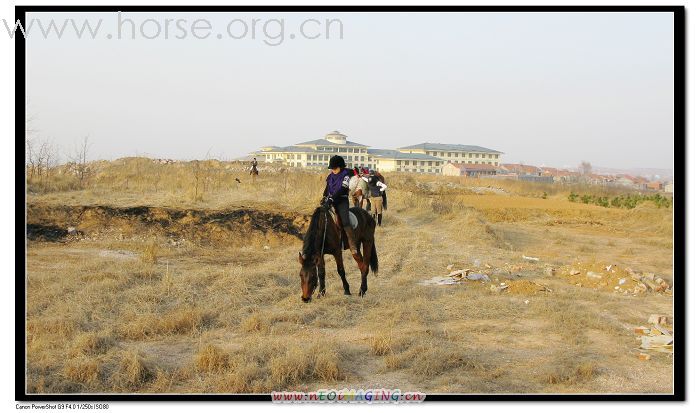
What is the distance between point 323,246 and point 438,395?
12.0 feet

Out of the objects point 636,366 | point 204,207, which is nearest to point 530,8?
point 636,366

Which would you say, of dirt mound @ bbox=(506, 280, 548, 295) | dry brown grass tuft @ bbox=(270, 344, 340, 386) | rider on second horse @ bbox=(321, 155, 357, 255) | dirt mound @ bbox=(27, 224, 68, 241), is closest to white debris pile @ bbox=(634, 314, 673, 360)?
dirt mound @ bbox=(506, 280, 548, 295)

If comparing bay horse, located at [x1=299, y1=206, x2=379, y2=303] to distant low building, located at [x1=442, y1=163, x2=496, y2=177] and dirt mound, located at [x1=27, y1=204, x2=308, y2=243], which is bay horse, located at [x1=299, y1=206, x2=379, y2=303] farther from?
distant low building, located at [x1=442, y1=163, x2=496, y2=177]

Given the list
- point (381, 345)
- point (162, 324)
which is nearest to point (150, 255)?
point (162, 324)

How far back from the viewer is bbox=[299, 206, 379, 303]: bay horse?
25.5 feet

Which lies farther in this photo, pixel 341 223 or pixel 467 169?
pixel 467 169

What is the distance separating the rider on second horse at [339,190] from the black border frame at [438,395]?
2702 millimetres

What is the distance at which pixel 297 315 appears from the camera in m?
7.25

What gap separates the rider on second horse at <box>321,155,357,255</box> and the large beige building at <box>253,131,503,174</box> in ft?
145

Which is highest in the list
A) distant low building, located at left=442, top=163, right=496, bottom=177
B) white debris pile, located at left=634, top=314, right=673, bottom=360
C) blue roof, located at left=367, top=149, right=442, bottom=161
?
blue roof, located at left=367, top=149, right=442, bottom=161

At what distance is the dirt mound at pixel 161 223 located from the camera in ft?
46.0

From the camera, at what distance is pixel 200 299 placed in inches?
321

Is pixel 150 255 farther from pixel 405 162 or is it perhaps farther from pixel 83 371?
pixel 405 162

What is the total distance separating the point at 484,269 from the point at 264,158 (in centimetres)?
5317
